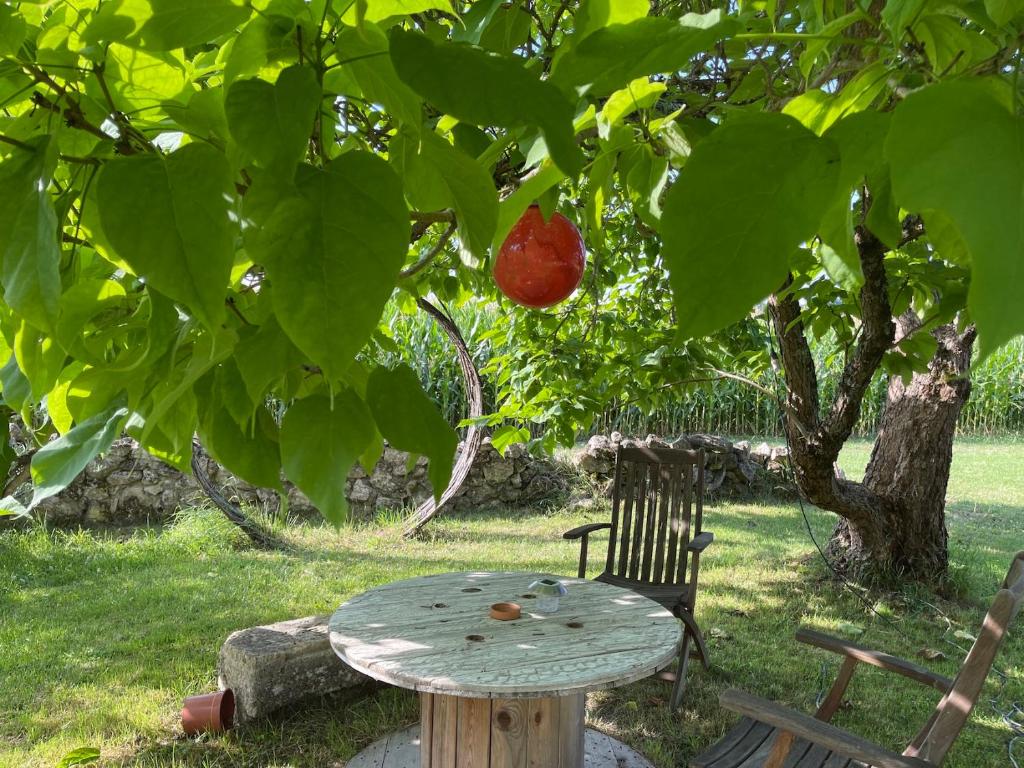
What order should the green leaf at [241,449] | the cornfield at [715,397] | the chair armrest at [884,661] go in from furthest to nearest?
the cornfield at [715,397]
the chair armrest at [884,661]
the green leaf at [241,449]

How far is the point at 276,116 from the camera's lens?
327 millimetres

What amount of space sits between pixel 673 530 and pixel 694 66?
120 inches

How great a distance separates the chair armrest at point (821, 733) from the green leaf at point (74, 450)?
1712 mm

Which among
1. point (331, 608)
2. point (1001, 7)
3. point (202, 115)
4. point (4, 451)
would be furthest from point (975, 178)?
point (331, 608)

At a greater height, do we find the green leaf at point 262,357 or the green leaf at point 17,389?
the green leaf at point 262,357

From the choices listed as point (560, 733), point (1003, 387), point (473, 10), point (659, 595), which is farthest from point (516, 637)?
point (1003, 387)

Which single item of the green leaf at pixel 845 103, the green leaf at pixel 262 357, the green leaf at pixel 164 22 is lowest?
the green leaf at pixel 262 357

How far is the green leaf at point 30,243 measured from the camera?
0.34 metres

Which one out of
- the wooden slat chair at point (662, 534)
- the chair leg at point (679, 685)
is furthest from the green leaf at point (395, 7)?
the wooden slat chair at point (662, 534)

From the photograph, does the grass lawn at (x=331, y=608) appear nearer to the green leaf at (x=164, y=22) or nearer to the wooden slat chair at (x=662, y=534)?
the wooden slat chair at (x=662, y=534)

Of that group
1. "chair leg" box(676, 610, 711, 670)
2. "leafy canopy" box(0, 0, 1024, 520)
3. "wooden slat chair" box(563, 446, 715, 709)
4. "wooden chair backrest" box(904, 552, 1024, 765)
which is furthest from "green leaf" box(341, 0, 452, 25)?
"chair leg" box(676, 610, 711, 670)

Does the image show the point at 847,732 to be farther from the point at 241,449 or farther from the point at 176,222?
the point at 176,222

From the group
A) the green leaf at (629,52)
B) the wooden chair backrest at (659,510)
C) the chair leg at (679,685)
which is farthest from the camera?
the wooden chair backrest at (659,510)

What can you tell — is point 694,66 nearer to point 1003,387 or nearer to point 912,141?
point 912,141
